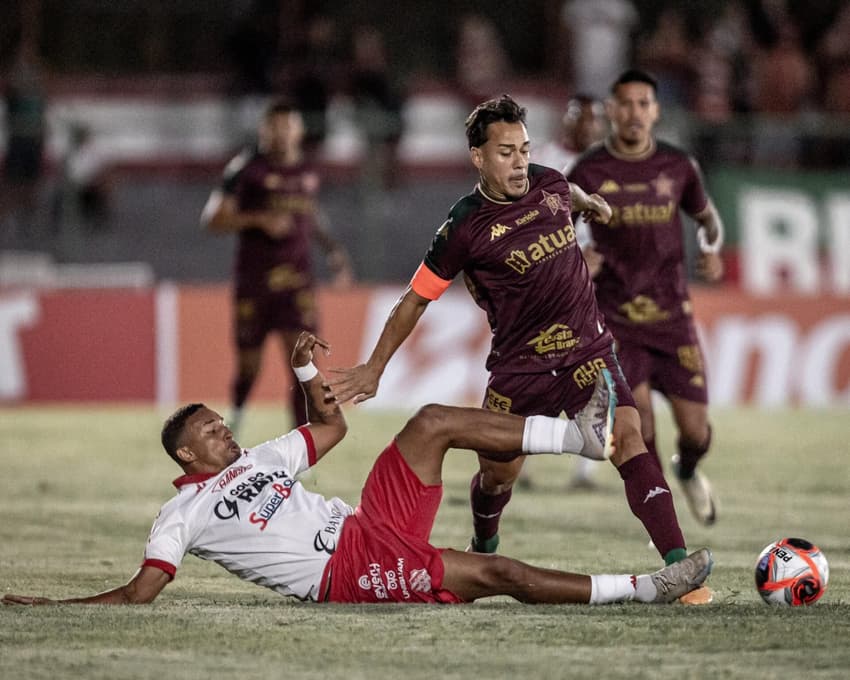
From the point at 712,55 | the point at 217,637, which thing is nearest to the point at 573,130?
the point at 217,637

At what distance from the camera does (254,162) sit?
14.0 meters

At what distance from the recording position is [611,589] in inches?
283

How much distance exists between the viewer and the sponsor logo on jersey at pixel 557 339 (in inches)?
314

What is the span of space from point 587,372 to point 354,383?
1.13 meters

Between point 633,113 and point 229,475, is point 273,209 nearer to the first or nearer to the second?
point 633,113

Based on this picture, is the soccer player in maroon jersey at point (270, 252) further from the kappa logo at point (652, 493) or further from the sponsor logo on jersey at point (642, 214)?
the kappa logo at point (652, 493)

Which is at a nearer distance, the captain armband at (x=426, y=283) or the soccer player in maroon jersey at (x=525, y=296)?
the soccer player in maroon jersey at (x=525, y=296)

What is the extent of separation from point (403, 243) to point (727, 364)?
4.19 m

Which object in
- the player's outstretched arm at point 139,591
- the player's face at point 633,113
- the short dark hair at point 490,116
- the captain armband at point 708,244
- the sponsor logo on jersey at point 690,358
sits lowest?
the player's outstretched arm at point 139,591

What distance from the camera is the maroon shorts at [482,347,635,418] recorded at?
312 inches

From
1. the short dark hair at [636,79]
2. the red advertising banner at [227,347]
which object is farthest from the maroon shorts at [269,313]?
the short dark hair at [636,79]

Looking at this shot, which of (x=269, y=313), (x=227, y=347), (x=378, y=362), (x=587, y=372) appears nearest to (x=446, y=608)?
(x=378, y=362)

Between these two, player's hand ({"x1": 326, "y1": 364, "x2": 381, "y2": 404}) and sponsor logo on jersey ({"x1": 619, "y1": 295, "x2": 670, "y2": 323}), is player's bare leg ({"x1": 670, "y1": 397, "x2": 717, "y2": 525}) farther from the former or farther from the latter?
player's hand ({"x1": 326, "y1": 364, "x2": 381, "y2": 404})

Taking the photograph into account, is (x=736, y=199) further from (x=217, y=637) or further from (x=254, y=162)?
(x=217, y=637)
